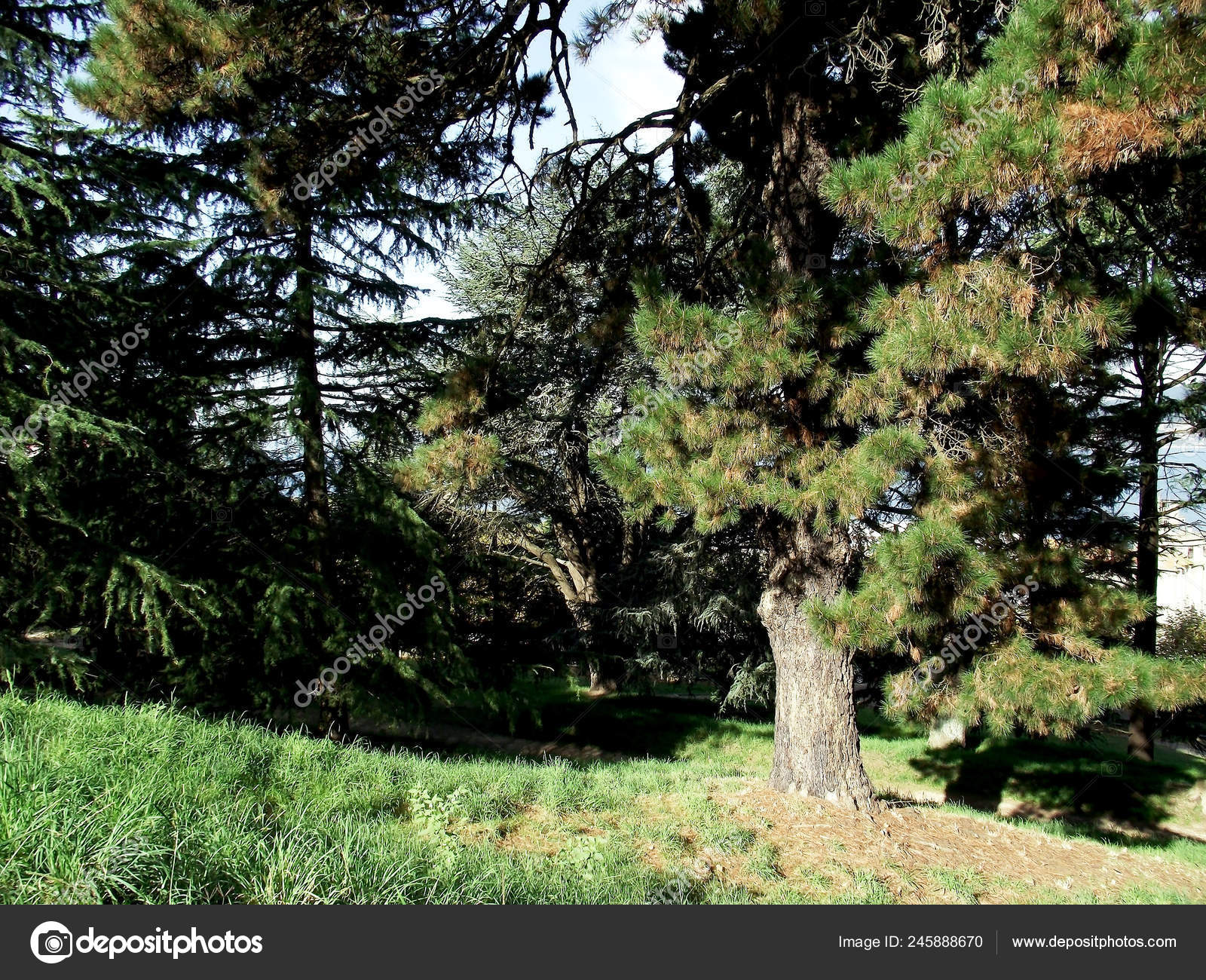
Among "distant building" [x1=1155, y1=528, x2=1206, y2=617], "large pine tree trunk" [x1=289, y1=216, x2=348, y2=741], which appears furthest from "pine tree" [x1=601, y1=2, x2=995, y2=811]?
A: "distant building" [x1=1155, y1=528, x2=1206, y2=617]

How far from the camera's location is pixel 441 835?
373cm

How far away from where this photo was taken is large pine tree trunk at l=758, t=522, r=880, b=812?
5547mm

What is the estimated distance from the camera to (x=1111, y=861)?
536 cm

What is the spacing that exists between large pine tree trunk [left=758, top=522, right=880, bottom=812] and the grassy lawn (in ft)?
0.81

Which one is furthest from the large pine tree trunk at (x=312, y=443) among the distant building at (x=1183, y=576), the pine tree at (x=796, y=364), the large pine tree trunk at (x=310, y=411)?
the distant building at (x=1183, y=576)

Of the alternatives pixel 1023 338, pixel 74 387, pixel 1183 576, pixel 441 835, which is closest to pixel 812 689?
pixel 1023 338

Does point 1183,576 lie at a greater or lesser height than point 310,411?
lesser

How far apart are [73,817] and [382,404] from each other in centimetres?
760

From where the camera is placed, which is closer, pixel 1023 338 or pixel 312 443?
pixel 1023 338

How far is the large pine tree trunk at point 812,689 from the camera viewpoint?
5547mm

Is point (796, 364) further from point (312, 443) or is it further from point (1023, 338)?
point (312, 443)
